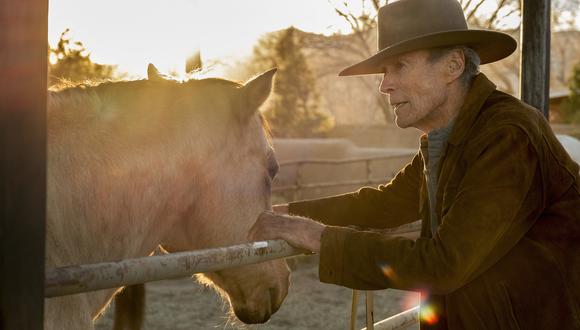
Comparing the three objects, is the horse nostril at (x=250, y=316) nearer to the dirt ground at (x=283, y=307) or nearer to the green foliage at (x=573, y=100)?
the dirt ground at (x=283, y=307)

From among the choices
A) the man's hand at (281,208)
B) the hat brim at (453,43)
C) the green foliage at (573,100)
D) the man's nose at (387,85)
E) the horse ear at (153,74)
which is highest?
the green foliage at (573,100)

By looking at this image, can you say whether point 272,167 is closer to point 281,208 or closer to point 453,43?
point 281,208

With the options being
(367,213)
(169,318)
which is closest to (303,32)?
(169,318)

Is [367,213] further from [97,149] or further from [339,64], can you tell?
[339,64]

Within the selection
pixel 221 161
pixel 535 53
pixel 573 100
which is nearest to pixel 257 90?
pixel 221 161

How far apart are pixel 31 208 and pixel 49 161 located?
2.67 feet

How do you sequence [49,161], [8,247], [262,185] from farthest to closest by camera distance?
[262,185], [49,161], [8,247]

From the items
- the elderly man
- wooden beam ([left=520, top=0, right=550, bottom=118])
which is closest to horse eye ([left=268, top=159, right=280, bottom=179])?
the elderly man

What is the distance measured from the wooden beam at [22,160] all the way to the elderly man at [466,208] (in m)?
0.93

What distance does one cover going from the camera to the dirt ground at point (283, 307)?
6355mm

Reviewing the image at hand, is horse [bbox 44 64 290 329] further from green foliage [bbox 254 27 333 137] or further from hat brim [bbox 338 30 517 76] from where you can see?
green foliage [bbox 254 27 333 137]

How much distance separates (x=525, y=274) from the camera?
184 cm

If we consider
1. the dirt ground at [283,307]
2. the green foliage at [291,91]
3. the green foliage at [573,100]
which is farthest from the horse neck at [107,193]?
the green foliage at [291,91]

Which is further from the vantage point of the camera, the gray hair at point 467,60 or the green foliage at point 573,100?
the green foliage at point 573,100
